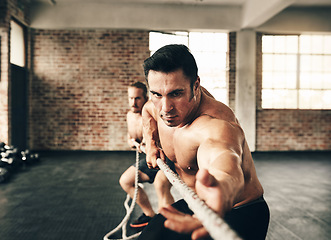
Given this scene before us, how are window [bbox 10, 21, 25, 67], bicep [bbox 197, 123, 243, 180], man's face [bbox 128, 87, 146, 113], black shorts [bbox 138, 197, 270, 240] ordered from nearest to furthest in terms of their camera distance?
bicep [bbox 197, 123, 243, 180]
black shorts [bbox 138, 197, 270, 240]
man's face [bbox 128, 87, 146, 113]
window [bbox 10, 21, 25, 67]

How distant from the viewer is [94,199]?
3240 millimetres

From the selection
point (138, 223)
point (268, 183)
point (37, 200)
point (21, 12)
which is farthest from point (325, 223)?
point (21, 12)

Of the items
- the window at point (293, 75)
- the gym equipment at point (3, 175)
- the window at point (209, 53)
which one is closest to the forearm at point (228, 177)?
the gym equipment at point (3, 175)

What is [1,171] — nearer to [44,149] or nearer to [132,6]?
[44,149]

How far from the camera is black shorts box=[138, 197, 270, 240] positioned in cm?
118

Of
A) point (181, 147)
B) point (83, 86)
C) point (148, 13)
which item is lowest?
point (181, 147)

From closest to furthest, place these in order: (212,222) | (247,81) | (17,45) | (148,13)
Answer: (212,222), (17,45), (148,13), (247,81)

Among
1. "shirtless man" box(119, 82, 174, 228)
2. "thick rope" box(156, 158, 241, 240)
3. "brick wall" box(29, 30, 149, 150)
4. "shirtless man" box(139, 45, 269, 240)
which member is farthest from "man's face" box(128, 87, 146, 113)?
"brick wall" box(29, 30, 149, 150)

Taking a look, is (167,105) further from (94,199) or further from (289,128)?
(289,128)

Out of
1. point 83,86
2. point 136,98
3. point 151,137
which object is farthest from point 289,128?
point 151,137

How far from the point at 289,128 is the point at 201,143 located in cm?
642

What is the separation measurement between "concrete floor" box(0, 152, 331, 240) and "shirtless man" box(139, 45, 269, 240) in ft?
4.28

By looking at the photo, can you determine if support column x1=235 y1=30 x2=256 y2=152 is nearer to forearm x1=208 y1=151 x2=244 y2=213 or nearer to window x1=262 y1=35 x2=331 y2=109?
window x1=262 y1=35 x2=331 y2=109

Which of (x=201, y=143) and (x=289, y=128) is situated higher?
(x=201, y=143)
